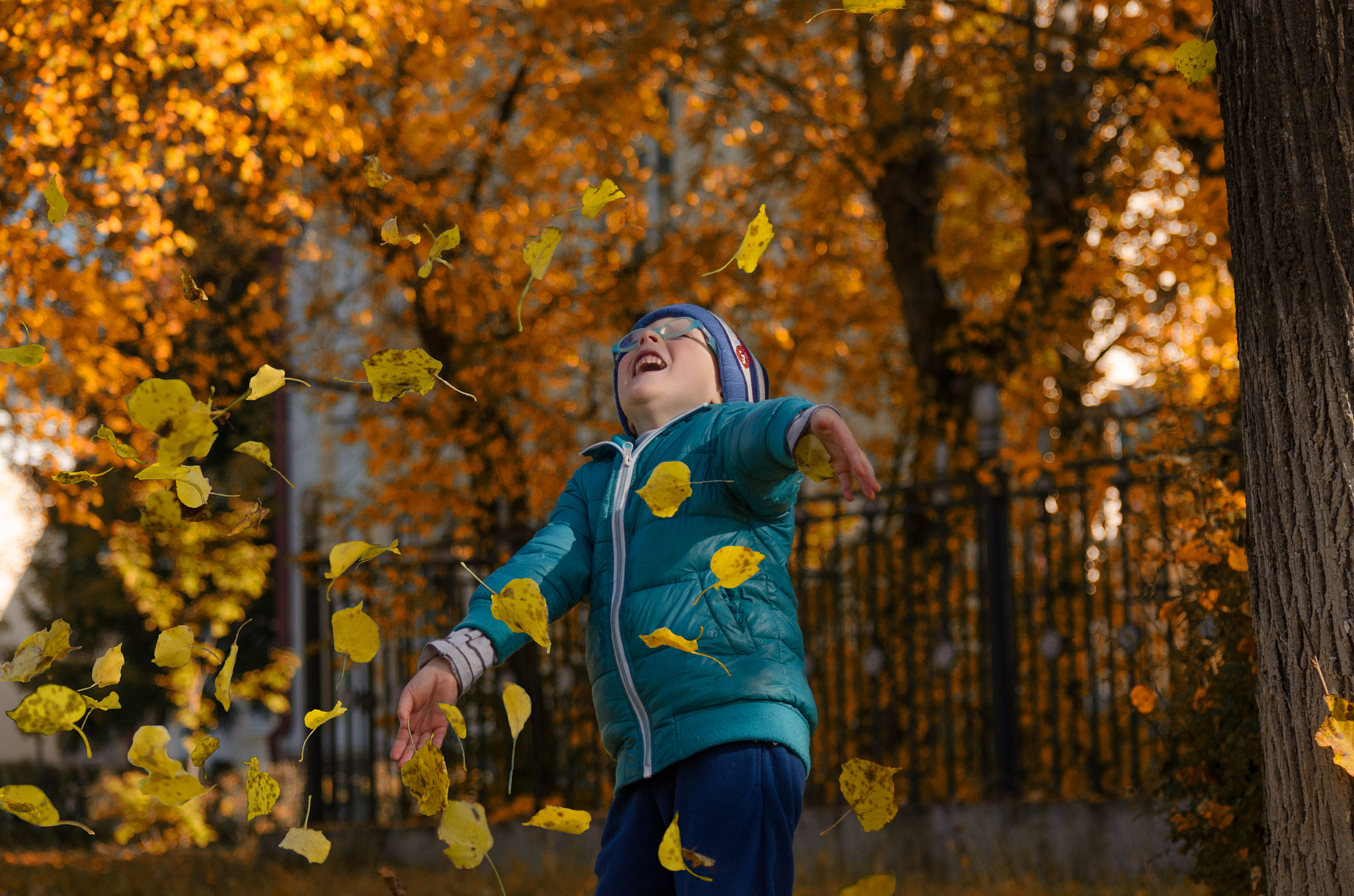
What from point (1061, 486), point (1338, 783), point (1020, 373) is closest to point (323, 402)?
point (1020, 373)

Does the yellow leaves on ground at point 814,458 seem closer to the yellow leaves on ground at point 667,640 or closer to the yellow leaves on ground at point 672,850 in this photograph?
the yellow leaves on ground at point 667,640

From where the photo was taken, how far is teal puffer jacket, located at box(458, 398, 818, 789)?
79.5 inches

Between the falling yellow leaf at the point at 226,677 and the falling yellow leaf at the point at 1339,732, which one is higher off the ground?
the falling yellow leaf at the point at 226,677

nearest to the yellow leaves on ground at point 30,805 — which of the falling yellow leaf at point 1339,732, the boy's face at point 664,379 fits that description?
the boy's face at point 664,379

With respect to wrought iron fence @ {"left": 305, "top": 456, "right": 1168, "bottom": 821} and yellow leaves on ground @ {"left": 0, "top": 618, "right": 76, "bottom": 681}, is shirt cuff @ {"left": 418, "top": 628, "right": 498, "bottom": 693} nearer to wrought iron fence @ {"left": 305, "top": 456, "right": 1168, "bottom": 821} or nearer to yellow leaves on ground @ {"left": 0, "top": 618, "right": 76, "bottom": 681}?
yellow leaves on ground @ {"left": 0, "top": 618, "right": 76, "bottom": 681}

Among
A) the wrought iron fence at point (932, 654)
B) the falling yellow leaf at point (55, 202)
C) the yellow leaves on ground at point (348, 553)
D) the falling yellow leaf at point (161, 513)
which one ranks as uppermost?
the falling yellow leaf at point (55, 202)

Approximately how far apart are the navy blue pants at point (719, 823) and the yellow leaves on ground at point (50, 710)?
0.89 m

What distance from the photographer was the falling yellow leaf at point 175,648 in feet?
6.19

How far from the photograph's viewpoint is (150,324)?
7.21 metres

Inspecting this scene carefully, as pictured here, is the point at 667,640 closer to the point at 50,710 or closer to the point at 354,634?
the point at 354,634

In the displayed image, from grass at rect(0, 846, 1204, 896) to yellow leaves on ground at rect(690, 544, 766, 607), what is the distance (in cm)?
286

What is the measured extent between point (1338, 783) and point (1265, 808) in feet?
0.64

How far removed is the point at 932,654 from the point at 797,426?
453 centimetres

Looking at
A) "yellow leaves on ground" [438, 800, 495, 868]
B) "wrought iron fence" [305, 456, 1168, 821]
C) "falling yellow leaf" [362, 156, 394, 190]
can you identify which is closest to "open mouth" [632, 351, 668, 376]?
"falling yellow leaf" [362, 156, 394, 190]
